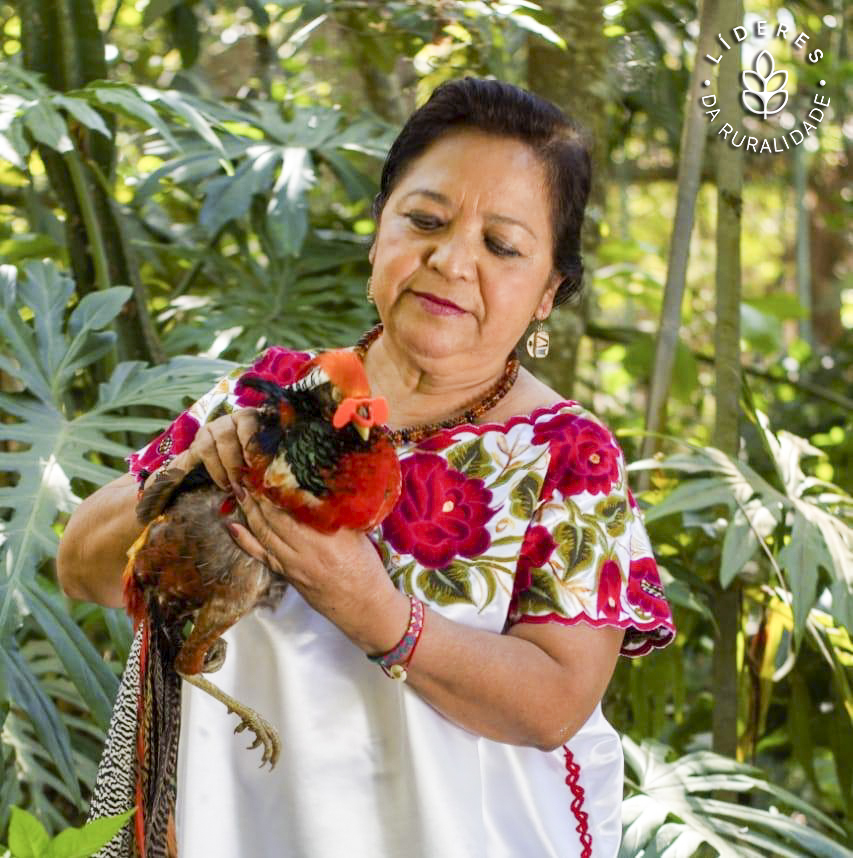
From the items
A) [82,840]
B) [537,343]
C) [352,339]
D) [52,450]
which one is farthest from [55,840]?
[352,339]

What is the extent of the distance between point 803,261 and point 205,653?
10.6 ft

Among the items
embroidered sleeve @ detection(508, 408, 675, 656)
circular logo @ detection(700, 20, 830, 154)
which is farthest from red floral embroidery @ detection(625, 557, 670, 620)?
circular logo @ detection(700, 20, 830, 154)

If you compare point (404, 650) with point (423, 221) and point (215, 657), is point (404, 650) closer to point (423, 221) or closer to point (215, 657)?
point (215, 657)

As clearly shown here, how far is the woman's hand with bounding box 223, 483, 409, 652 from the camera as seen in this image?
2.96 feet

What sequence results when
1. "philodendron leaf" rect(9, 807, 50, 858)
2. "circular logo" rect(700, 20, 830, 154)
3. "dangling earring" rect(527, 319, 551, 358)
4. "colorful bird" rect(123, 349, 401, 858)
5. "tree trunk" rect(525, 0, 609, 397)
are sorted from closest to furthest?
"philodendron leaf" rect(9, 807, 50, 858), "colorful bird" rect(123, 349, 401, 858), "dangling earring" rect(527, 319, 551, 358), "circular logo" rect(700, 20, 830, 154), "tree trunk" rect(525, 0, 609, 397)

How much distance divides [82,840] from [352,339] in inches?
56.2

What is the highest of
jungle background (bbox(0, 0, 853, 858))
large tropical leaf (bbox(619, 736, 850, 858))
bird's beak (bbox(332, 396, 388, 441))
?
bird's beak (bbox(332, 396, 388, 441))

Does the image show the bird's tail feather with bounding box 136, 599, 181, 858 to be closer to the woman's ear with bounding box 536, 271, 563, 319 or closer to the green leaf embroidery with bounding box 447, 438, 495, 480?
the green leaf embroidery with bounding box 447, 438, 495, 480

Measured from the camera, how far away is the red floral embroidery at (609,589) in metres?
1.04

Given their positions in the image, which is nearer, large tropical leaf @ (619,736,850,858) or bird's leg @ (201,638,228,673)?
bird's leg @ (201,638,228,673)

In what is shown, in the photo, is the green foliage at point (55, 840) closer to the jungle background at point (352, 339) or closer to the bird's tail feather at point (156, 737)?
the bird's tail feather at point (156, 737)

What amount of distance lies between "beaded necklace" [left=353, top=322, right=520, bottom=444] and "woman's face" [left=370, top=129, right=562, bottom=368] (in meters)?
0.05

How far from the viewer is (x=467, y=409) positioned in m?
1.15

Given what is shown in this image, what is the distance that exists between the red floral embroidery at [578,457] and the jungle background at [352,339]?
0.52 metres
